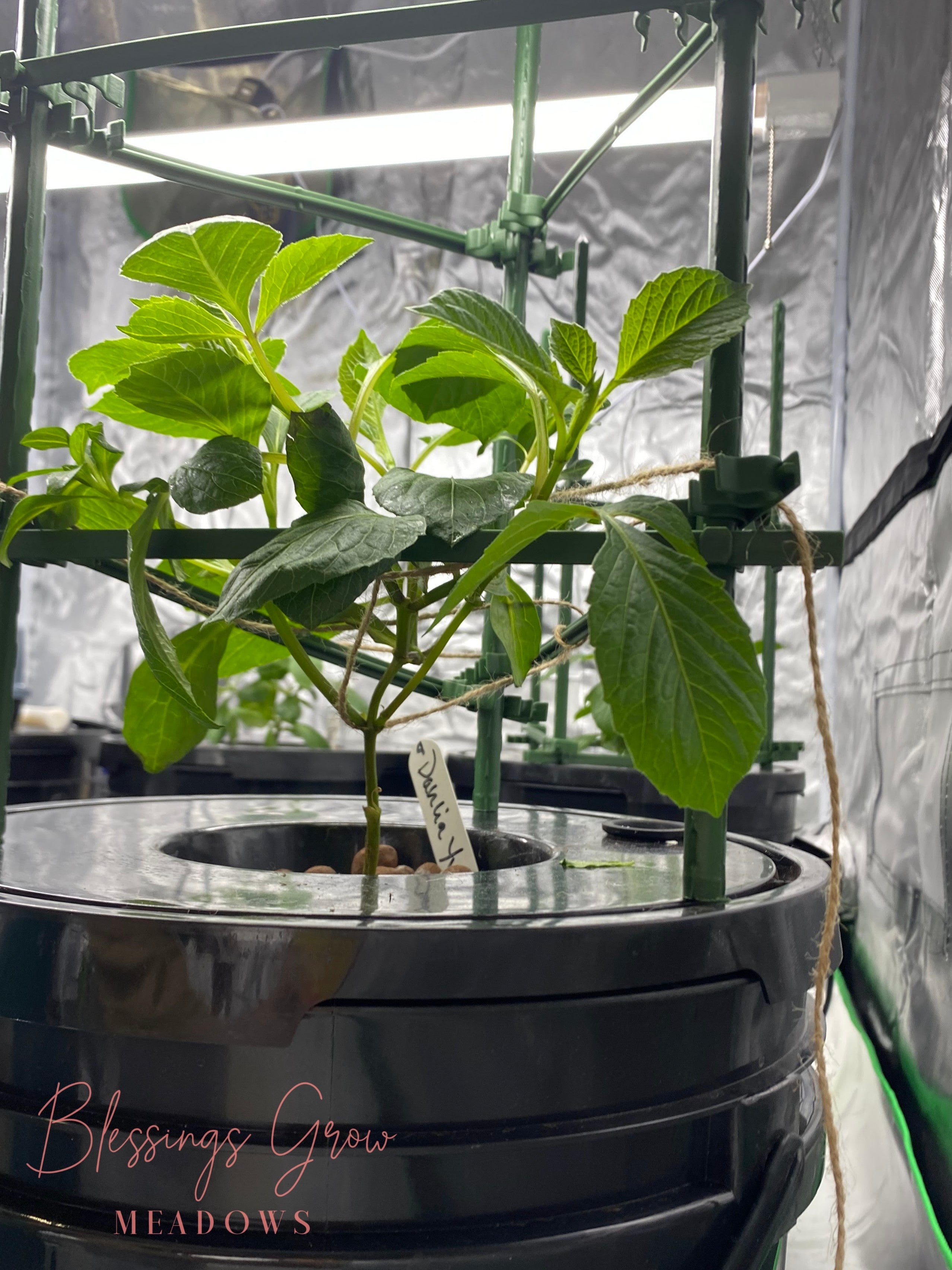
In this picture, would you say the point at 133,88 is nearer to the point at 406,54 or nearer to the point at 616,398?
the point at 406,54

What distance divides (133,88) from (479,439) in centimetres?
185

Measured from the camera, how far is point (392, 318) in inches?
86.2

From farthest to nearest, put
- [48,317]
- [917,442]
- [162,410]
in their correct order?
[48,317] < [917,442] < [162,410]

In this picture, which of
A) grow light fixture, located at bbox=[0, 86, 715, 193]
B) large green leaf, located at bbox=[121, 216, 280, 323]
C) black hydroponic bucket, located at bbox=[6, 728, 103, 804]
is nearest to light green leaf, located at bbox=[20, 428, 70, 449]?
large green leaf, located at bbox=[121, 216, 280, 323]

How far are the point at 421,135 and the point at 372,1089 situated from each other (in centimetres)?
161

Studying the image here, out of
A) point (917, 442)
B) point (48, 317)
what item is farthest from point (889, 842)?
point (48, 317)

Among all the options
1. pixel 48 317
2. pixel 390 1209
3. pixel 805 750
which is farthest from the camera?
pixel 48 317

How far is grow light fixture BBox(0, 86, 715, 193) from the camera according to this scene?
1565mm

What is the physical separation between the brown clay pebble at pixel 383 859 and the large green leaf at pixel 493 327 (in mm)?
301

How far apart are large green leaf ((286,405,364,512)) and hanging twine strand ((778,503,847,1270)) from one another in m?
0.18

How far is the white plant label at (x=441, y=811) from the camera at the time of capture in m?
0.56

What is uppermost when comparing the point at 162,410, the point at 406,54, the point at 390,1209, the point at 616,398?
the point at 406,54

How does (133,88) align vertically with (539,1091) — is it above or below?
above

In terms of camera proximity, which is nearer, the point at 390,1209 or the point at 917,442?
the point at 390,1209
